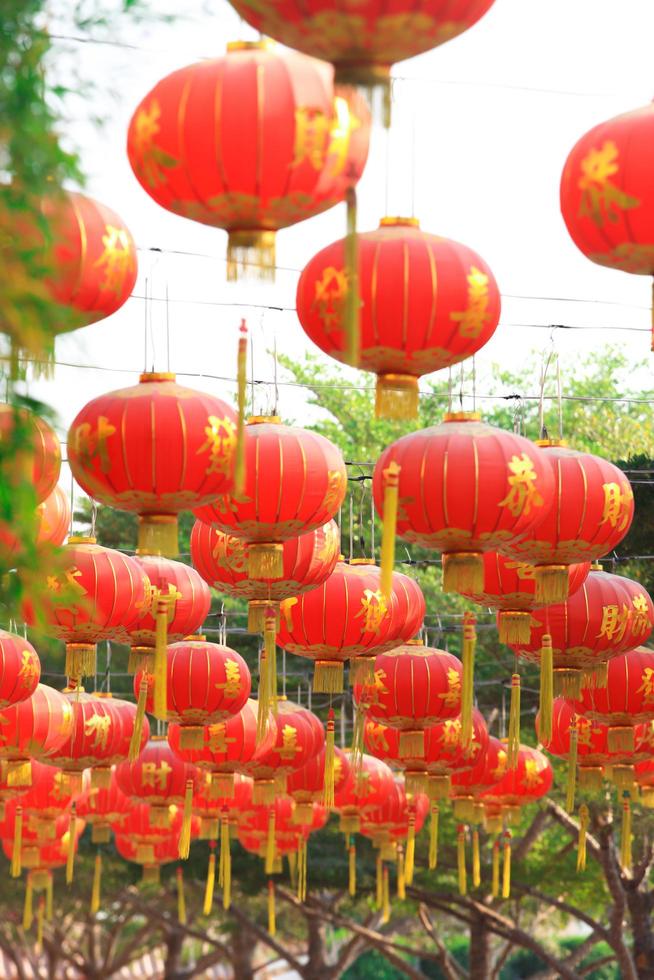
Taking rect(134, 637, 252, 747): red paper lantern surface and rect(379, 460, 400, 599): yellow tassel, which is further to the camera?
rect(134, 637, 252, 747): red paper lantern surface

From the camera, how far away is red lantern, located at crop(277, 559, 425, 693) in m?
10.2

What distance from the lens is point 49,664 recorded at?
20.9 m

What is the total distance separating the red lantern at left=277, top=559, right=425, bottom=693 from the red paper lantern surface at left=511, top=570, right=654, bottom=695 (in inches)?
31.5

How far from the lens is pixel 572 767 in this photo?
435 inches

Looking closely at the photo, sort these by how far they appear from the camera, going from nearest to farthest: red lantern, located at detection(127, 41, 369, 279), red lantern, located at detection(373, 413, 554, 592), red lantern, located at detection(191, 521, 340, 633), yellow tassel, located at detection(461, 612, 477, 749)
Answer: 1. red lantern, located at detection(127, 41, 369, 279)
2. red lantern, located at detection(373, 413, 554, 592)
3. yellow tassel, located at detection(461, 612, 477, 749)
4. red lantern, located at detection(191, 521, 340, 633)

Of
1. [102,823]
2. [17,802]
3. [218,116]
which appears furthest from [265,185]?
[102,823]

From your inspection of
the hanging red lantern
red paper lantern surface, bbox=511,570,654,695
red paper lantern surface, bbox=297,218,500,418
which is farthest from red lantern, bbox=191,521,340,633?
red paper lantern surface, bbox=297,218,500,418

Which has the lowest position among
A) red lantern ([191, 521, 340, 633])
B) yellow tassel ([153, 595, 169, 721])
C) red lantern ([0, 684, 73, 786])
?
red lantern ([0, 684, 73, 786])

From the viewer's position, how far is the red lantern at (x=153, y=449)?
7.66 m

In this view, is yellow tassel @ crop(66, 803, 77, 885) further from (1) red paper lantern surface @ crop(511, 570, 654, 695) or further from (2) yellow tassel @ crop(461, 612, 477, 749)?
(2) yellow tassel @ crop(461, 612, 477, 749)

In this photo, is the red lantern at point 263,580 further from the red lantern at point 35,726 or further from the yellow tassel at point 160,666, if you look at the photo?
the red lantern at point 35,726

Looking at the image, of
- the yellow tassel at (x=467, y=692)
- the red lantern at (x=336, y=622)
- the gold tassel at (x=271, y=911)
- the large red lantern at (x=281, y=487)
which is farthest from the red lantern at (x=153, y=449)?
the gold tassel at (x=271, y=911)

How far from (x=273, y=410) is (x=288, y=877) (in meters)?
13.1

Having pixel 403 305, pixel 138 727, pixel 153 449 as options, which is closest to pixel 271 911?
pixel 138 727
